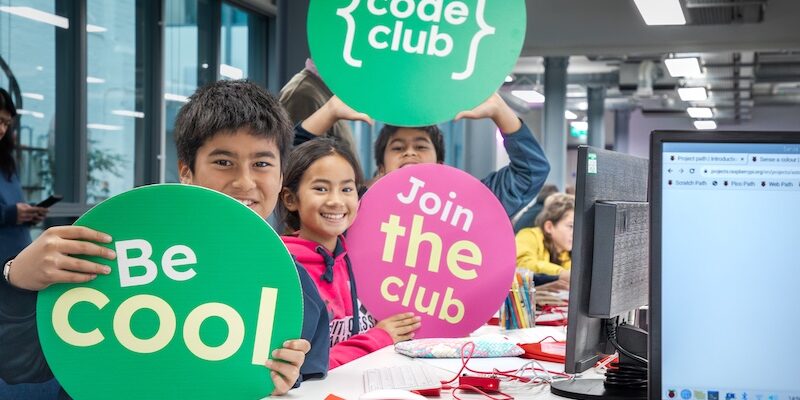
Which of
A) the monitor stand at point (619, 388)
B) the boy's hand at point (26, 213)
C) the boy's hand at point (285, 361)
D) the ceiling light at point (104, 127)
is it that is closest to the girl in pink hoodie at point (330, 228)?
the monitor stand at point (619, 388)

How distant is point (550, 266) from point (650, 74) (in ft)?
36.7

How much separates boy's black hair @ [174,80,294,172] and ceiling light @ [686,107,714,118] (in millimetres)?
18327

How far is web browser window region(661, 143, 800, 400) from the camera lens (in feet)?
3.58

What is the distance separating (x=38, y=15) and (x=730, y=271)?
4720 mm

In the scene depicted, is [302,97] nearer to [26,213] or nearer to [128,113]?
[26,213]

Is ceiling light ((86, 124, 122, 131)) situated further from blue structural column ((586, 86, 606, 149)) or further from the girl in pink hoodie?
blue structural column ((586, 86, 606, 149))

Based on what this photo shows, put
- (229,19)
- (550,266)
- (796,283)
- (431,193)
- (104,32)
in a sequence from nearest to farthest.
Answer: (796,283)
(431,193)
(550,266)
(104,32)
(229,19)

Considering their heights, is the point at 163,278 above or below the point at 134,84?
below

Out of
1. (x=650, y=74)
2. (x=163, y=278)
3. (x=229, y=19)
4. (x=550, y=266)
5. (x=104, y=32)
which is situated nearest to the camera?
(x=163, y=278)

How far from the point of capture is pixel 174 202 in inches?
49.8

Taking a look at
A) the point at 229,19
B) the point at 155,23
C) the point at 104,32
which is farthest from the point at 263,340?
the point at 229,19

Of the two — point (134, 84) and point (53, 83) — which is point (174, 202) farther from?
point (134, 84)

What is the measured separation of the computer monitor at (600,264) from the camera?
5.03 feet

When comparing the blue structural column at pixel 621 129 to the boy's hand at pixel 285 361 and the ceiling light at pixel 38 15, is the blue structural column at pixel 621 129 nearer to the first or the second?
the ceiling light at pixel 38 15
